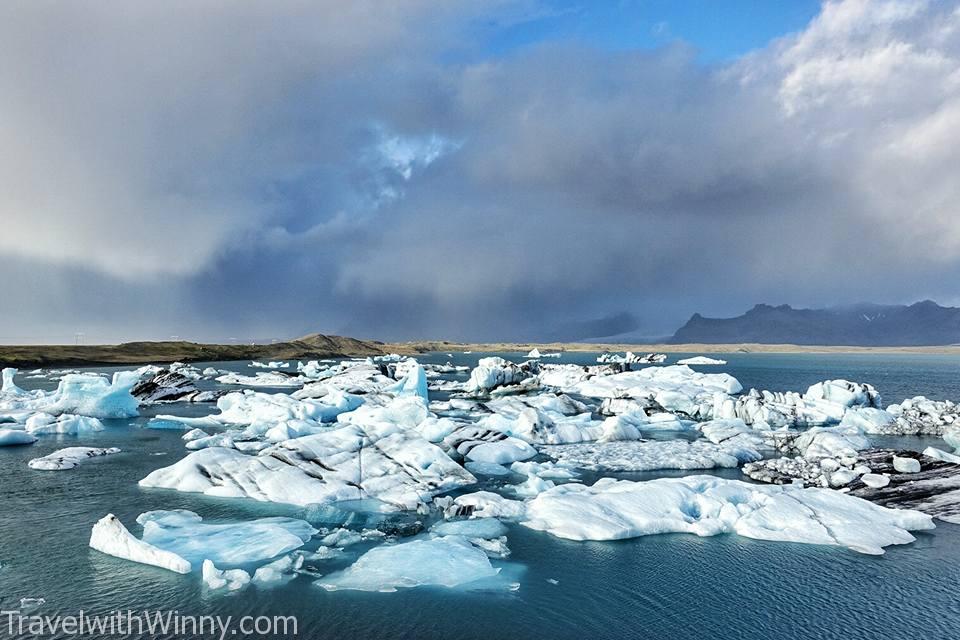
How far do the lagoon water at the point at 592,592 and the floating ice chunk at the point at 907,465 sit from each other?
4.04 metres

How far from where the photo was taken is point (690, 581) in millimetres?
13336

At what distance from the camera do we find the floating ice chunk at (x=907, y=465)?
829 inches

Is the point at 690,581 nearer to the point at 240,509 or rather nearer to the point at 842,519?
the point at 842,519

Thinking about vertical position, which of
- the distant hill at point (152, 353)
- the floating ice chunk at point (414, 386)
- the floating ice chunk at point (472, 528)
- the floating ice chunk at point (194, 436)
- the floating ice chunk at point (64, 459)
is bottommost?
the floating ice chunk at point (472, 528)

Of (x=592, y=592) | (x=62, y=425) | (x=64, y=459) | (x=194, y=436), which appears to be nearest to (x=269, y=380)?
(x=62, y=425)

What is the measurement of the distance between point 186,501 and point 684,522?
17317 mm

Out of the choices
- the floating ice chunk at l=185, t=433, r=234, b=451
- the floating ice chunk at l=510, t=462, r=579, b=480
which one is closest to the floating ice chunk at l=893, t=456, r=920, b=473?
Result: the floating ice chunk at l=510, t=462, r=579, b=480

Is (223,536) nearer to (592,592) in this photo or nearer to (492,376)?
(592,592)

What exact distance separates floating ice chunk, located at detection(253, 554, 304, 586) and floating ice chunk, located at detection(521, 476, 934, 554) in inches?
285

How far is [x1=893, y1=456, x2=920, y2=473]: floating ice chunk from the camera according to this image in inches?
829

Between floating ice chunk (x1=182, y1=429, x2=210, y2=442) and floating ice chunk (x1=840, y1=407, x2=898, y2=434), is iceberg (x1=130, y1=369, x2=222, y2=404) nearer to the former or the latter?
floating ice chunk (x1=182, y1=429, x2=210, y2=442)

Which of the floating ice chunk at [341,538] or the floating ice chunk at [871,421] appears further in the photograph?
the floating ice chunk at [871,421]

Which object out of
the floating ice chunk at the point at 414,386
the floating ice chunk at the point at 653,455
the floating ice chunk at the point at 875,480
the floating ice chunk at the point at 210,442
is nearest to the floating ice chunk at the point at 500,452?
the floating ice chunk at the point at 653,455

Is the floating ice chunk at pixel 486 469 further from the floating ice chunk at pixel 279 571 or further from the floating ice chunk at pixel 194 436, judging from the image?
the floating ice chunk at pixel 194 436
